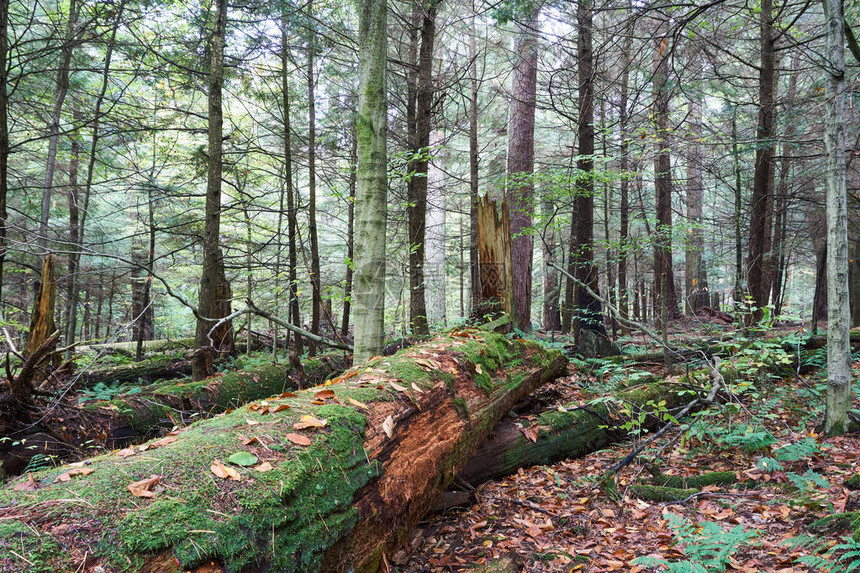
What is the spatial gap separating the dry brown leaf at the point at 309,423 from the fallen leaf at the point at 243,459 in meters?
0.37

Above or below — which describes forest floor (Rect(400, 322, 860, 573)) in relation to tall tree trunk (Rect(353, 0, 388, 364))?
below

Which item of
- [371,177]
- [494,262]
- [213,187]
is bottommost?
[494,262]

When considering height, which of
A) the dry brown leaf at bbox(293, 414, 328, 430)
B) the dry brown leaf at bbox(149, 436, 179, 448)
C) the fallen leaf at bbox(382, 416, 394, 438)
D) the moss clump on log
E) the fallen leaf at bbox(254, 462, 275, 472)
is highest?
the dry brown leaf at bbox(293, 414, 328, 430)

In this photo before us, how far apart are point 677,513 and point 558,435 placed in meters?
1.55

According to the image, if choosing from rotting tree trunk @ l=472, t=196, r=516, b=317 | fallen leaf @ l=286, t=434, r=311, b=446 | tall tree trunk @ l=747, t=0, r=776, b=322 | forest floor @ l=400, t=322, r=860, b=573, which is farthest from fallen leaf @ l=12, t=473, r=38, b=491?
tall tree trunk @ l=747, t=0, r=776, b=322

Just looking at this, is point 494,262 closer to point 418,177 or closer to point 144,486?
point 418,177

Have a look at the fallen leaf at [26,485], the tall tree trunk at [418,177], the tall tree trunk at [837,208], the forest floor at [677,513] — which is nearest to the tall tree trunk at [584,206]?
the tall tree trunk at [418,177]

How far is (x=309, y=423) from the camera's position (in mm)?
2627

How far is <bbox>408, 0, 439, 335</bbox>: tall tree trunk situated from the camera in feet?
28.1

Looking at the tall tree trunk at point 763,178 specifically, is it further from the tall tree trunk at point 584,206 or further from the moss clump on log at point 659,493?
the moss clump on log at point 659,493

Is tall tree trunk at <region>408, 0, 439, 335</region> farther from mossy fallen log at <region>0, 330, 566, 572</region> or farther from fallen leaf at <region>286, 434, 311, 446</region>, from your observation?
fallen leaf at <region>286, 434, 311, 446</region>

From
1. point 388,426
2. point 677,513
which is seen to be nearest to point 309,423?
point 388,426

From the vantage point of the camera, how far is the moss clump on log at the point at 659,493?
379cm

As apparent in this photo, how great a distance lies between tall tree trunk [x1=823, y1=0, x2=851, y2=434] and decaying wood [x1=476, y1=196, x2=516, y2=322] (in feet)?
13.5
